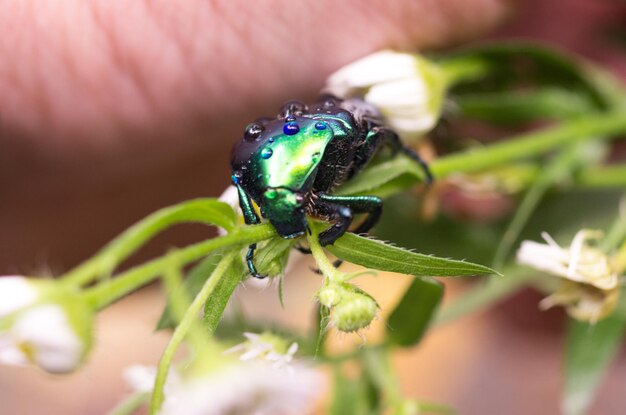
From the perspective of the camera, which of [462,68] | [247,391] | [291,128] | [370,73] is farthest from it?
[462,68]

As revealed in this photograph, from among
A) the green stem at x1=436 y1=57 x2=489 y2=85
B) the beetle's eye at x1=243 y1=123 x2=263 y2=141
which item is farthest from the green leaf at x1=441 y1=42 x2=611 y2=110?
the beetle's eye at x1=243 y1=123 x2=263 y2=141

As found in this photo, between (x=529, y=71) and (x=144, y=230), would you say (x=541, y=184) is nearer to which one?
(x=529, y=71)

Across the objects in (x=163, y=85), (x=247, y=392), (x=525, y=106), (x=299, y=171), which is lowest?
(x=247, y=392)

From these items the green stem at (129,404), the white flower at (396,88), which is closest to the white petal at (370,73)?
the white flower at (396,88)

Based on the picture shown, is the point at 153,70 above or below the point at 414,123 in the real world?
above

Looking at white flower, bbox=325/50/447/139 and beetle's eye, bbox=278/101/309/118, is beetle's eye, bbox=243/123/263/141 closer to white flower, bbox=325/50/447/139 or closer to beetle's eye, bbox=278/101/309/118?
beetle's eye, bbox=278/101/309/118

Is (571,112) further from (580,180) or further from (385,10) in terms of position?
(385,10)

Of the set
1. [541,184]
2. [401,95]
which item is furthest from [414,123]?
[541,184]
